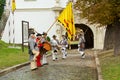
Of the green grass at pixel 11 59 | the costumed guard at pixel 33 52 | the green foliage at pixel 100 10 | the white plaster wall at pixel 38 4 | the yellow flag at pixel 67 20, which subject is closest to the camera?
the costumed guard at pixel 33 52

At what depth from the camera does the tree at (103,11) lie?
23.7 metres

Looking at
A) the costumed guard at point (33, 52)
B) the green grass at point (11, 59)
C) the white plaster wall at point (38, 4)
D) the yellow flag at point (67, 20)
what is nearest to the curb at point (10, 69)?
the green grass at point (11, 59)

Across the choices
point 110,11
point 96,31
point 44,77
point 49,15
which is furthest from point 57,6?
point 44,77

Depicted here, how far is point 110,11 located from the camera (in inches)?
942

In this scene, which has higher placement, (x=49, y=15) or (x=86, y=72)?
(x=49, y=15)

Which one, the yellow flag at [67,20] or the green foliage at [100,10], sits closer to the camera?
the green foliage at [100,10]

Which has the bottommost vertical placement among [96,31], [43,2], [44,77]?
[44,77]

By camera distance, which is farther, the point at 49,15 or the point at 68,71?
the point at 49,15

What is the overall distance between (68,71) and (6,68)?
2.76m

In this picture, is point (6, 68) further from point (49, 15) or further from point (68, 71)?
point (49, 15)

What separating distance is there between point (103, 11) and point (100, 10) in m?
0.28

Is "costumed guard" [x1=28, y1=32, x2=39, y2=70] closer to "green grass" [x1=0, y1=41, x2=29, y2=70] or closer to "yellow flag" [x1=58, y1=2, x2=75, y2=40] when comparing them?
"green grass" [x1=0, y1=41, x2=29, y2=70]

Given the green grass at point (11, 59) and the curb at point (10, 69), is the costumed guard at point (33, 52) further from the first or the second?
the green grass at point (11, 59)

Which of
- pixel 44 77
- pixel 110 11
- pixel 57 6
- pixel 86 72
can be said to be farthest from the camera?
pixel 57 6
